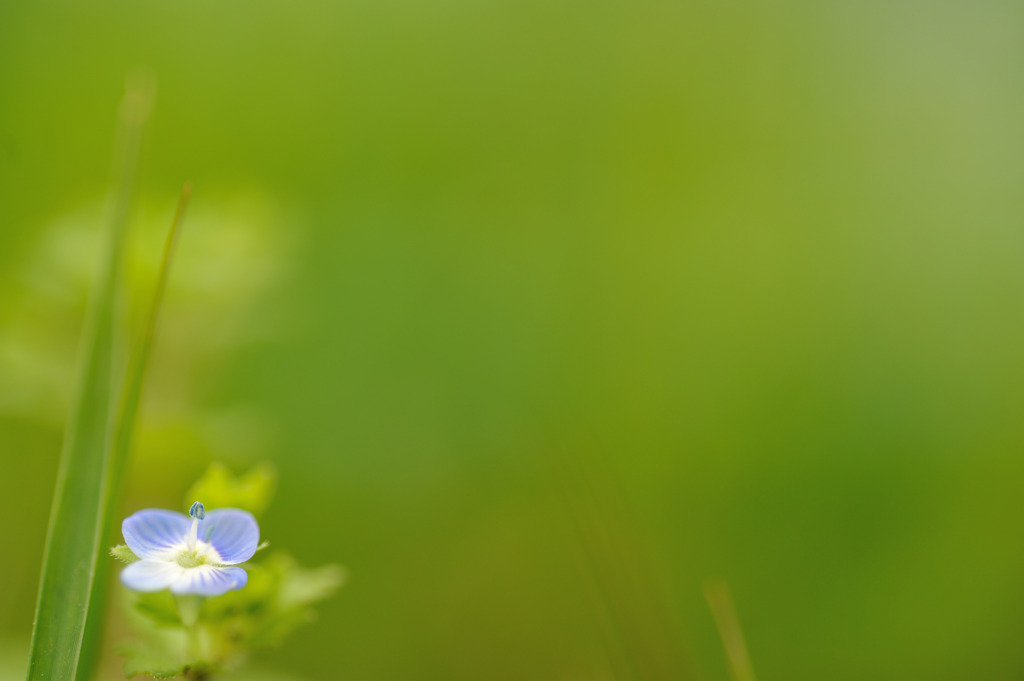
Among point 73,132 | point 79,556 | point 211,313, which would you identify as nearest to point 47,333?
point 211,313

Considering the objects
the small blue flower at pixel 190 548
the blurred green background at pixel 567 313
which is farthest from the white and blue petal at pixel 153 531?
the blurred green background at pixel 567 313

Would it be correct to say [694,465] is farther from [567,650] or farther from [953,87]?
[953,87]

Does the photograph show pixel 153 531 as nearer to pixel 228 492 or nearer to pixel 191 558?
pixel 191 558

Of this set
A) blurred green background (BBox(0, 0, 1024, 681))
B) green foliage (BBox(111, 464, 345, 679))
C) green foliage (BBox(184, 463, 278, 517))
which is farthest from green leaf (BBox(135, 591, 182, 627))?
blurred green background (BBox(0, 0, 1024, 681))

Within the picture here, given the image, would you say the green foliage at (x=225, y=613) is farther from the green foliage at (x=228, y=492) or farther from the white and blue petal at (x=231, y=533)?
the white and blue petal at (x=231, y=533)

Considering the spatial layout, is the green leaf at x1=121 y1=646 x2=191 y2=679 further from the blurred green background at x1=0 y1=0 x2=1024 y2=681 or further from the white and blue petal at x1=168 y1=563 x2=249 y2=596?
the blurred green background at x1=0 y1=0 x2=1024 y2=681

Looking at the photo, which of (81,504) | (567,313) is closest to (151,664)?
(81,504)
